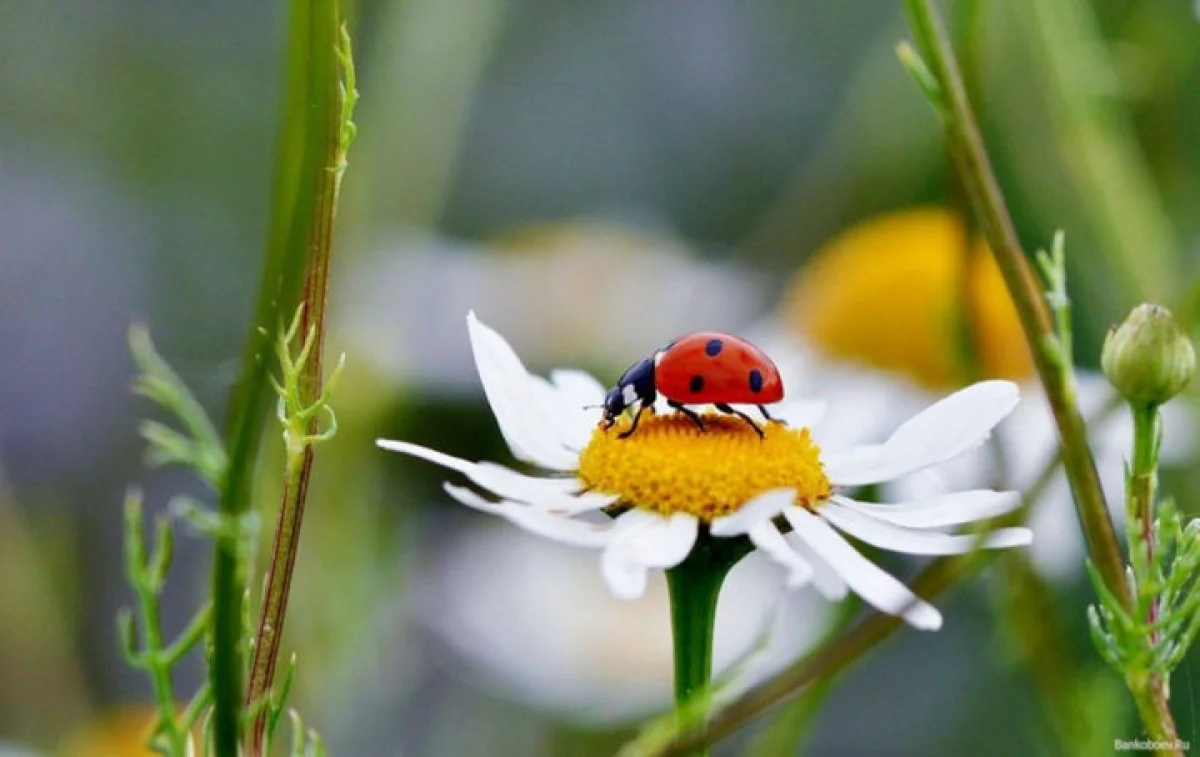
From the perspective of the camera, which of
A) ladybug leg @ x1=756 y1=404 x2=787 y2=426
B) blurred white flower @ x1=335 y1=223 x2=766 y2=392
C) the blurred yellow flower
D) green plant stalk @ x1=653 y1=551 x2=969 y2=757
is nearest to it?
green plant stalk @ x1=653 y1=551 x2=969 y2=757

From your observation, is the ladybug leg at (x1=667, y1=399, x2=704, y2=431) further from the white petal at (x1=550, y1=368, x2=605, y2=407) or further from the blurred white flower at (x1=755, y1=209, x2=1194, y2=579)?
the blurred white flower at (x1=755, y1=209, x2=1194, y2=579)

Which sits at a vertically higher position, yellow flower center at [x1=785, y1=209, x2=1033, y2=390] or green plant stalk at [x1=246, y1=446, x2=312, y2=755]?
yellow flower center at [x1=785, y1=209, x2=1033, y2=390]

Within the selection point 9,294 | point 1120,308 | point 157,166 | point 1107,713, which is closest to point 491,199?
point 157,166

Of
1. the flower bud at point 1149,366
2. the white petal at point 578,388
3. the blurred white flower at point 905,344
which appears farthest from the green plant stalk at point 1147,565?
the blurred white flower at point 905,344

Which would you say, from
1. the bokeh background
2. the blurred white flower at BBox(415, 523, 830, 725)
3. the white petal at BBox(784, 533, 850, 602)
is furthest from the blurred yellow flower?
the white petal at BBox(784, 533, 850, 602)

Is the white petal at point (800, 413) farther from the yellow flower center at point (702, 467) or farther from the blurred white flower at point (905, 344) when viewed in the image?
the blurred white flower at point (905, 344)
